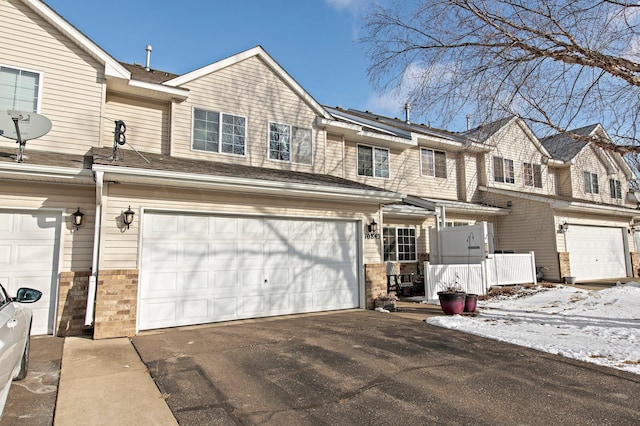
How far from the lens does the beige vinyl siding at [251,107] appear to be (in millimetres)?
10411

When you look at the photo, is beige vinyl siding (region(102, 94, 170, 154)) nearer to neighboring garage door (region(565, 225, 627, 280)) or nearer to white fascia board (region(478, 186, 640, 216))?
white fascia board (region(478, 186, 640, 216))

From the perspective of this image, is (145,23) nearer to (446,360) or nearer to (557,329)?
(446,360)

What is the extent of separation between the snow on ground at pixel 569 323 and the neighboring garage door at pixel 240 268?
9.39ft

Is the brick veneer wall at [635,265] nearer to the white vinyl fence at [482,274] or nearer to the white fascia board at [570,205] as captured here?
the white fascia board at [570,205]

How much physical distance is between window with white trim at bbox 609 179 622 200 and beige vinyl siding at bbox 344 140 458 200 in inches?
453

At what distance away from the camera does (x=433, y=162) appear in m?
16.3

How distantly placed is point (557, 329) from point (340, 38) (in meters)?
7.88

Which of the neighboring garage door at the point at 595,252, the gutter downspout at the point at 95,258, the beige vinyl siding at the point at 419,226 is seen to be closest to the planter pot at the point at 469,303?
the beige vinyl siding at the point at 419,226

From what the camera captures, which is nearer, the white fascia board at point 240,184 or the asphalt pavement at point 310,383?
the asphalt pavement at point 310,383

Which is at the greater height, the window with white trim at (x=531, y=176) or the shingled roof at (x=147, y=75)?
the shingled roof at (x=147, y=75)

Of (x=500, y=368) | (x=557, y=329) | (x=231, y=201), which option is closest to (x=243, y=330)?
(x=231, y=201)

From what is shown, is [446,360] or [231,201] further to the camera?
[231,201]

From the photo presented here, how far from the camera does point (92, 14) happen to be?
876 cm

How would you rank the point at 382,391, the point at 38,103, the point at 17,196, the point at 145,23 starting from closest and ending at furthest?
the point at 382,391
the point at 17,196
the point at 38,103
the point at 145,23
